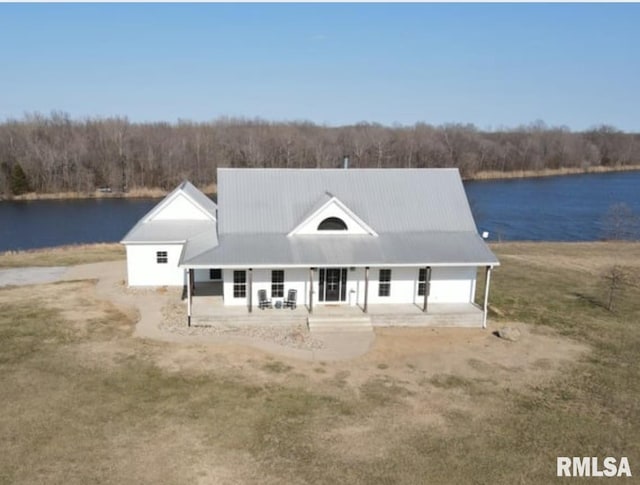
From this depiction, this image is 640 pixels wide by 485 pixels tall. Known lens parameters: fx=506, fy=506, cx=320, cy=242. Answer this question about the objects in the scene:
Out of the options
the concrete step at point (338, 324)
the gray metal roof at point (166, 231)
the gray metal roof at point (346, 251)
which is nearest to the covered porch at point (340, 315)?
the concrete step at point (338, 324)

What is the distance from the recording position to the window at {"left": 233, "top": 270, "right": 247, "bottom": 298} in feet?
68.7

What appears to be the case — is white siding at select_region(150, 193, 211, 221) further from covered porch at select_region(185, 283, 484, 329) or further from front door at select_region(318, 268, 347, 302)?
front door at select_region(318, 268, 347, 302)

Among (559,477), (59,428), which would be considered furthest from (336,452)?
(59,428)

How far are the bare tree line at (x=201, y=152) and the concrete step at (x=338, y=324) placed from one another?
61509 millimetres

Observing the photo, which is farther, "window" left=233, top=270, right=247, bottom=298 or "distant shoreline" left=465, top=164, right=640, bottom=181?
"distant shoreline" left=465, top=164, right=640, bottom=181

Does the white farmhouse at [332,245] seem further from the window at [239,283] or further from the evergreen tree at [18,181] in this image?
the evergreen tree at [18,181]

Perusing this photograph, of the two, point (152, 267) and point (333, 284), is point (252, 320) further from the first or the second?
point (152, 267)

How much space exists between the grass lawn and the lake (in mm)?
29749

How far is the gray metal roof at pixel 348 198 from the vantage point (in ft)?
73.6

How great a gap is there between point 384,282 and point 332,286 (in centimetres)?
226

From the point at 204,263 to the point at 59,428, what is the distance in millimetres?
8000

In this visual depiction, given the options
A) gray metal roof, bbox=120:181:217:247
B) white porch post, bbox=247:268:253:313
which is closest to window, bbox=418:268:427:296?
white porch post, bbox=247:268:253:313

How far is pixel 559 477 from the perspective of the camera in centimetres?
1157

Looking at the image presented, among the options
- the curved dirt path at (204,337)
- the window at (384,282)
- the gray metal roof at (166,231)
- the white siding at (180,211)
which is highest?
the white siding at (180,211)
